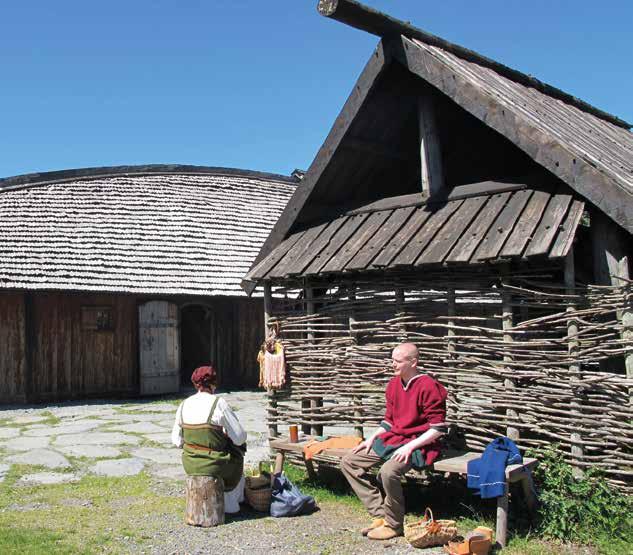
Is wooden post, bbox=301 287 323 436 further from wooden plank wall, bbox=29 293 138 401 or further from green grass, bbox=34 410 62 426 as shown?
wooden plank wall, bbox=29 293 138 401

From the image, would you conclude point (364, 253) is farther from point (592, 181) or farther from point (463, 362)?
point (592, 181)

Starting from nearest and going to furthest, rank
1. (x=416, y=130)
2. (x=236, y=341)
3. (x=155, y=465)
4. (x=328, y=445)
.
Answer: (x=328, y=445) < (x=416, y=130) < (x=155, y=465) < (x=236, y=341)

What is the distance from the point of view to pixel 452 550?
205 inches

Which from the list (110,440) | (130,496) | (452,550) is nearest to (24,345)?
(110,440)

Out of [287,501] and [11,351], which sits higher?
[11,351]

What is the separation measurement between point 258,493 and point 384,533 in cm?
138

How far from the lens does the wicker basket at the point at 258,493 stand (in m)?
6.65

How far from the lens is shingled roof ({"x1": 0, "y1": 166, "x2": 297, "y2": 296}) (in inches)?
601

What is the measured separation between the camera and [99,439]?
1044cm

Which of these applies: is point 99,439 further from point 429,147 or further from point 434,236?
point 429,147

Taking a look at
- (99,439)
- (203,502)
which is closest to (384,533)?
(203,502)

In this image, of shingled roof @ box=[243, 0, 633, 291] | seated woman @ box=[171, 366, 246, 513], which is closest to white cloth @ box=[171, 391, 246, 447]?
seated woman @ box=[171, 366, 246, 513]

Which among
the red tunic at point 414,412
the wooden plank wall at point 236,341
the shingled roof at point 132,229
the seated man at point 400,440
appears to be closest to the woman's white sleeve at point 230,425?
the seated man at point 400,440

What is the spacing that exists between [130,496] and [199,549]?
186cm
